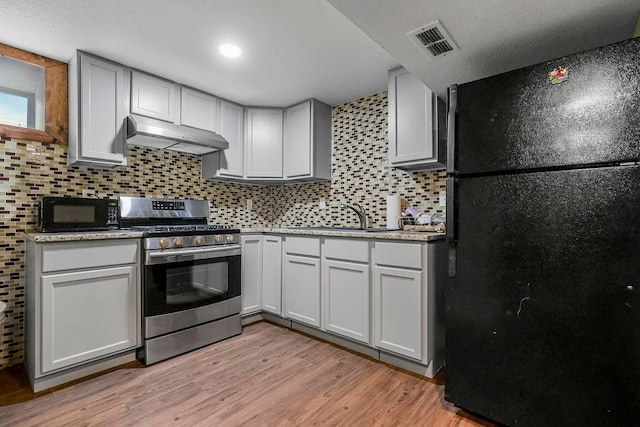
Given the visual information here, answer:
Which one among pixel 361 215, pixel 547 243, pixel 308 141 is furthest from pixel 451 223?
pixel 308 141

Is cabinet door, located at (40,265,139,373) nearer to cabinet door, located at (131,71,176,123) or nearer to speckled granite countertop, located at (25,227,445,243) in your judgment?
speckled granite countertop, located at (25,227,445,243)

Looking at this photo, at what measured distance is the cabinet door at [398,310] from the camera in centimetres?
200

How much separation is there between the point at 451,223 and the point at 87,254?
2.25 metres

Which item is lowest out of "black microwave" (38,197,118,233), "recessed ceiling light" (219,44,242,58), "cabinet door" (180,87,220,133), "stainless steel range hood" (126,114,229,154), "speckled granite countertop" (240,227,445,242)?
"speckled granite countertop" (240,227,445,242)

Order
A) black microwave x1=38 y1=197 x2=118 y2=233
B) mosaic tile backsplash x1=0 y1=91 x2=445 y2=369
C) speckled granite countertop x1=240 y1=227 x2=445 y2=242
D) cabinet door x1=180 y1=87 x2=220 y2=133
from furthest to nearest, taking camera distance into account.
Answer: cabinet door x1=180 y1=87 x2=220 y2=133 < mosaic tile backsplash x1=0 y1=91 x2=445 y2=369 < black microwave x1=38 y1=197 x2=118 y2=233 < speckled granite countertop x1=240 y1=227 x2=445 y2=242

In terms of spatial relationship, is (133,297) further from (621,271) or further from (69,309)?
(621,271)

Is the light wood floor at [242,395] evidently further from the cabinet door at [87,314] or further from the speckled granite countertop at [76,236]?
the speckled granite countertop at [76,236]

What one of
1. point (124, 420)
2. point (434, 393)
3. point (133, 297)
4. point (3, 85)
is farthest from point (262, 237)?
point (3, 85)

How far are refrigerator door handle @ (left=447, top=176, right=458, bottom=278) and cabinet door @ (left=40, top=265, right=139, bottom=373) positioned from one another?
212 cm

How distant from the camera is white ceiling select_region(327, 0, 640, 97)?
1.30 metres

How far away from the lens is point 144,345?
2.20m

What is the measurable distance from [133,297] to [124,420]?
836mm

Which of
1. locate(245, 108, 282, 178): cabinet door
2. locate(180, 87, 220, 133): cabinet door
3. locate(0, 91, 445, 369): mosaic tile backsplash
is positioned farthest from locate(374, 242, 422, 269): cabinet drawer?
locate(180, 87, 220, 133): cabinet door

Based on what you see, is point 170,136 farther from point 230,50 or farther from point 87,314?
point 87,314
